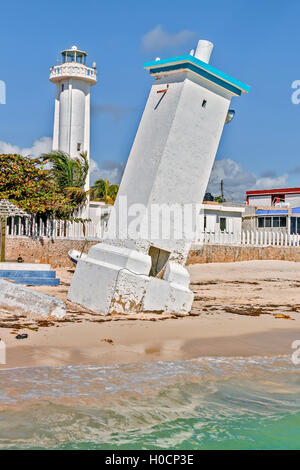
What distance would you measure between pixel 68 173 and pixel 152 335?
2022 centimetres

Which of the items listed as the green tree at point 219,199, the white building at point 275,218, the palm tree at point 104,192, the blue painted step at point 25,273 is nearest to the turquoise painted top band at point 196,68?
the blue painted step at point 25,273

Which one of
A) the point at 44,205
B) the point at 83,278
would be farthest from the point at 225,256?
the point at 83,278

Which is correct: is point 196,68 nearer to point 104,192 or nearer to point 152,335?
point 152,335

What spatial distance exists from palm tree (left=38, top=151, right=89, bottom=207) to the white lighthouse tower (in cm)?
258

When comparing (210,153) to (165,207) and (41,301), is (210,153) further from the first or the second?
(41,301)

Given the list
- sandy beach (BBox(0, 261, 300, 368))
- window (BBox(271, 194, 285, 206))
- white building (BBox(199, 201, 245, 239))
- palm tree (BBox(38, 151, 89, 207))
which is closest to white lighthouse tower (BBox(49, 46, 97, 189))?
palm tree (BBox(38, 151, 89, 207))

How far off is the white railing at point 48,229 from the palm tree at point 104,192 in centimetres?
1704

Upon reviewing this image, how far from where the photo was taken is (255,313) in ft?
29.1

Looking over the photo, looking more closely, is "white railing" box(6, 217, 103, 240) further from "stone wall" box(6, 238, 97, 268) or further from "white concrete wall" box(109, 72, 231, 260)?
"white concrete wall" box(109, 72, 231, 260)

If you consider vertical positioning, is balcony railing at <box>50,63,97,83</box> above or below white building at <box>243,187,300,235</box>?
above

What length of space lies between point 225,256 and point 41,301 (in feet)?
45.4

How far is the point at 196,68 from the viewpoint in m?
8.11

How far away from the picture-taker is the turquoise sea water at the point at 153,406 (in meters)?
3.64

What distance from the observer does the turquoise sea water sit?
364 centimetres
